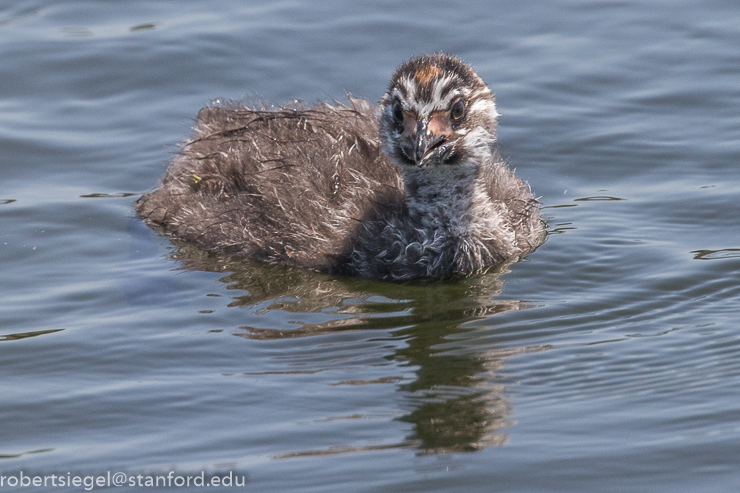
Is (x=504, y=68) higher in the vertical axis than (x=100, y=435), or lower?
higher

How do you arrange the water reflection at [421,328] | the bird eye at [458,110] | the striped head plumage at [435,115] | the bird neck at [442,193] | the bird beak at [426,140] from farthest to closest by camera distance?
the bird neck at [442,193]
the bird eye at [458,110]
the striped head plumage at [435,115]
the bird beak at [426,140]
the water reflection at [421,328]

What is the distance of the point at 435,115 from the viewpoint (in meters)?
8.93

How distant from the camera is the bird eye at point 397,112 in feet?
29.6

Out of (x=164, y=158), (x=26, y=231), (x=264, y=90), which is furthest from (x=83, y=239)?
(x=264, y=90)

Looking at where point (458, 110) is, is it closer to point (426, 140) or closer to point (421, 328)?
point (426, 140)

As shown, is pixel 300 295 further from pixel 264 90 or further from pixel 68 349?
A: pixel 264 90

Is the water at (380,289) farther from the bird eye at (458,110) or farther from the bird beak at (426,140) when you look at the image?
the bird eye at (458,110)

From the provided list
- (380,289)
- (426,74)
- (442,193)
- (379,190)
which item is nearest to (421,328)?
(380,289)

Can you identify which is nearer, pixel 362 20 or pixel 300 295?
pixel 300 295

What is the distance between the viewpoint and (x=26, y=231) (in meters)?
10.7

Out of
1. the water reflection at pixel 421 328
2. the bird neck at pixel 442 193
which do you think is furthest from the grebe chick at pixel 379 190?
the water reflection at pixel 421 328

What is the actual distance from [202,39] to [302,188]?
5.41 meters

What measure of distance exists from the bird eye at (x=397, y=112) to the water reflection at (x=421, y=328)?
1.31m

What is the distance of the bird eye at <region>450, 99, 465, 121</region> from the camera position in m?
9.02
